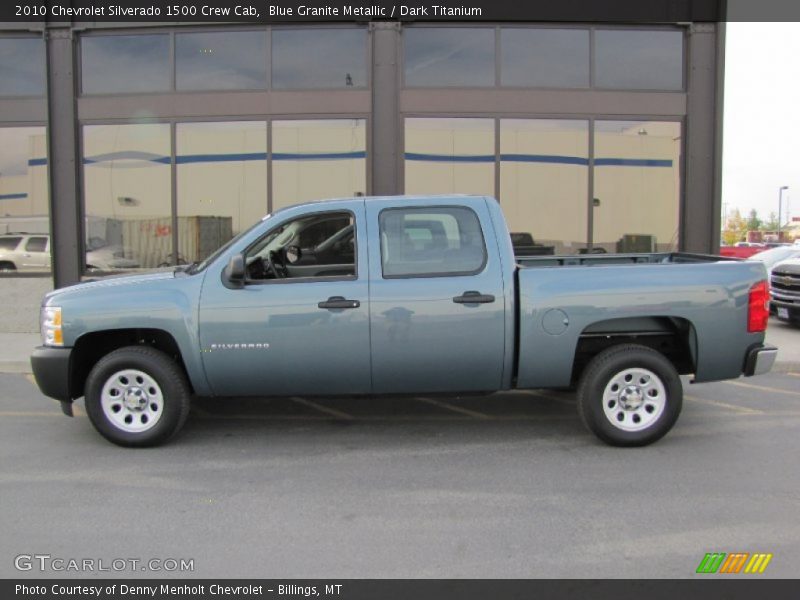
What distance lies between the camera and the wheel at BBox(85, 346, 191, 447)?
520 cm

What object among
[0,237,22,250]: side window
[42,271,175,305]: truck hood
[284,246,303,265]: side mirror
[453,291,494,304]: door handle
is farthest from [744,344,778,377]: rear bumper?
[0,237,22,250]: side window

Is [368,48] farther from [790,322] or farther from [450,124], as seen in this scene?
[790,322]

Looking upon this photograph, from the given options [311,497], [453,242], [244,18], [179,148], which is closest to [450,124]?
[244,18]

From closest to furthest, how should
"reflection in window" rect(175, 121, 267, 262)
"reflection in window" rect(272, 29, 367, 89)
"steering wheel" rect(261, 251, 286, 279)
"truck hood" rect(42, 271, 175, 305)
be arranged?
"truck hood" rect(42, 271, 175, 305) → "steering wheel" rect(261, 251, 286, 279) → "reflection in window" rect(272, 29, 367, 89) → "reflection in window" rect(175, 121, 267, 262)

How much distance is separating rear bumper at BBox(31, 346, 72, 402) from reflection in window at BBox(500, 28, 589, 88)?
8.35 m

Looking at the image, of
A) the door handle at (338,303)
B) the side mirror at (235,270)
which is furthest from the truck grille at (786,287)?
the side mirror at (235,270)

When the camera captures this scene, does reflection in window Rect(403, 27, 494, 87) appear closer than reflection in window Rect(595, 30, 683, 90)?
Yes

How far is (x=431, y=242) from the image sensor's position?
5.27 meters

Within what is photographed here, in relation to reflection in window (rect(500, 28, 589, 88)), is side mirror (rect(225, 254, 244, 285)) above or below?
below

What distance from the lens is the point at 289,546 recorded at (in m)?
3.66

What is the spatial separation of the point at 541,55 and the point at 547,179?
6.57 ft

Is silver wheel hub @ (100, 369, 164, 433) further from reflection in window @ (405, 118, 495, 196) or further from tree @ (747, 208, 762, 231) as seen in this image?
tree @ (747, 208, 762, 231)

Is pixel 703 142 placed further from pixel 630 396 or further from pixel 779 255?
pixel 630 396
